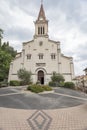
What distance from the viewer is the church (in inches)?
1353

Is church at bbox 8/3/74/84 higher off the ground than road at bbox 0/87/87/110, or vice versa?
church at bbox 8/3/74/84

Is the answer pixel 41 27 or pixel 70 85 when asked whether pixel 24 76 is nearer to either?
pixel 70 85

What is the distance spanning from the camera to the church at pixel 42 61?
34.4 metres

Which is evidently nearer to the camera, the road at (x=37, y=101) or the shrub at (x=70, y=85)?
the road at (x=37, y=101)

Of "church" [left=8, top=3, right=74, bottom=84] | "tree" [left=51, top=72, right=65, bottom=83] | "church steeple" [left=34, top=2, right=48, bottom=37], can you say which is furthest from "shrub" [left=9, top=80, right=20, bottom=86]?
"church steeple" [left=34, top=2, right=48, bottom=37]

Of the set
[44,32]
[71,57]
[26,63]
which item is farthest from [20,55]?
[71,57]

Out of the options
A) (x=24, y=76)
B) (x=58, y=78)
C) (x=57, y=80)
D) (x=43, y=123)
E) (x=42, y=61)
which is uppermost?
(x=42, y=61)

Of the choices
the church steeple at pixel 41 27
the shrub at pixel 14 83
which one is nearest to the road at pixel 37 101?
the shrub at pixel 14 83

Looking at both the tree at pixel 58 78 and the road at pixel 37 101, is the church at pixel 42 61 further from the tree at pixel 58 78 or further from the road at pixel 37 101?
the road at pixel 37 101

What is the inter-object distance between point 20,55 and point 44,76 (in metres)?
8.35

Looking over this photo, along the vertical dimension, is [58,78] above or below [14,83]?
above

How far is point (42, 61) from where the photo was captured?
3544cm

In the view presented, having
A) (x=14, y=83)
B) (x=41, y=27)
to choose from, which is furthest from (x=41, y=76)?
(x=41, y=27)

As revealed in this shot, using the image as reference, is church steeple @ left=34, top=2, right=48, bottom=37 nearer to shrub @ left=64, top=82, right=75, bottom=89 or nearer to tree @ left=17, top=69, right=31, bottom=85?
tree @ left=17, top=69, right=31, bottom=85
